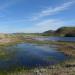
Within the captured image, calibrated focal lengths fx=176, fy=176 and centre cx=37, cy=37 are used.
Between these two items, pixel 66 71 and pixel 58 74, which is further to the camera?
pixel 66 71

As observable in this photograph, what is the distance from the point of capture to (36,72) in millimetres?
→ 21500

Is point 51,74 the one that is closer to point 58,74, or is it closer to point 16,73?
point 58,74


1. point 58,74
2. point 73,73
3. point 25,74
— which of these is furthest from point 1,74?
point 73,73

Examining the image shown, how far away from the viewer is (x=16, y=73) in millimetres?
21109

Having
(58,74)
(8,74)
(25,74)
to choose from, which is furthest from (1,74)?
(58,74)

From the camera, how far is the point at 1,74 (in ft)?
69.8

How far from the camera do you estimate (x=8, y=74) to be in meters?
21.0

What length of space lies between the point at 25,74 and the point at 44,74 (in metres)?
2.21

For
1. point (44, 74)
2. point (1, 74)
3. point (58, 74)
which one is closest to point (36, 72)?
point (44, 74)

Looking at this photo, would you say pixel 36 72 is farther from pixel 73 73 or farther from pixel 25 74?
pixel 73 73

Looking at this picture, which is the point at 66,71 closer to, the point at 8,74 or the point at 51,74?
the point at 51,74

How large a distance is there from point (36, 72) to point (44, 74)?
54.4 inches

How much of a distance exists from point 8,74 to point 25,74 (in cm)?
215

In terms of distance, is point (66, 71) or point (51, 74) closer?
point (51, 74)
